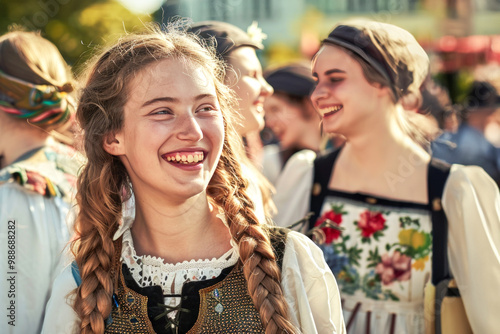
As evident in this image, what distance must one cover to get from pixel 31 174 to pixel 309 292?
61.0 inches

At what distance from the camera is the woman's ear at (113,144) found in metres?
2.04

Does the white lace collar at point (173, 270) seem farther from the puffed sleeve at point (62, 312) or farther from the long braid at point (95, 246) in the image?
the puffed sleeve at point (62, 312)

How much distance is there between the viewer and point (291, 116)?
14.8ft

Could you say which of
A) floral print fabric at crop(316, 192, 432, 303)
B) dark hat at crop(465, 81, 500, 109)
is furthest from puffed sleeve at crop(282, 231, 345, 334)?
dark hat at crop(465, 81, 500, 109)

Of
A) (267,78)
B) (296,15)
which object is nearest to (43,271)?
(267,78)

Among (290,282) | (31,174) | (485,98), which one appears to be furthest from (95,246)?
(485,98)

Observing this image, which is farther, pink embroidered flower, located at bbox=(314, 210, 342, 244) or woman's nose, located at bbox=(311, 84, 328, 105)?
pink embroidered flower, located at bbox=(314, 210, 342, 244)

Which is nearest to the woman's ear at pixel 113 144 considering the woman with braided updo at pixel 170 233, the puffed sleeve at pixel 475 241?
→ the woman with braided updo at pixel 170 233

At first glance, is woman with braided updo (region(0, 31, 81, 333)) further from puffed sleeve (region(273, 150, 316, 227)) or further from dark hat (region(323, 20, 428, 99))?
dark hat (region(323, 20, 428, 99))

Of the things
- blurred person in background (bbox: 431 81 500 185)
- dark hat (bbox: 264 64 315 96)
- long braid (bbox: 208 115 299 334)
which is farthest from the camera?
dark hat (bbox: 264 64 315 96)

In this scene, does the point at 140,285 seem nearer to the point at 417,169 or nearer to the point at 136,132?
the point at 136,132

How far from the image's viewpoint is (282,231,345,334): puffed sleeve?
1.83 metres

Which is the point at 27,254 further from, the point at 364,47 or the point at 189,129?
the point at 364,47

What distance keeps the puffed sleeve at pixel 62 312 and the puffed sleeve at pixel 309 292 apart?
0.69 meters
